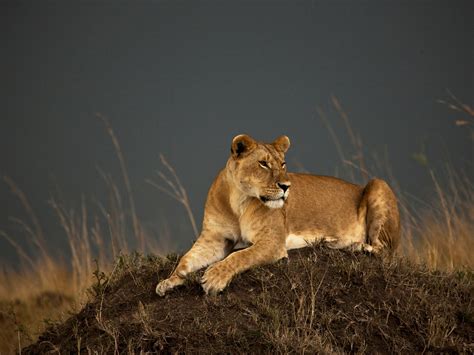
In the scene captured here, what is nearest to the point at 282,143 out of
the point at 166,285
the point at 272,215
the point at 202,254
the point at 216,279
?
the point at 272,215

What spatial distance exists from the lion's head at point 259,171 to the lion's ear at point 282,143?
22cm

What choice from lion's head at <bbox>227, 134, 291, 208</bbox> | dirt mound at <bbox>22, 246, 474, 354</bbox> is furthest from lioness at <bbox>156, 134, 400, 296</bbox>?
dirt mound at <bbox>22, 246, 474, 354</bbox>

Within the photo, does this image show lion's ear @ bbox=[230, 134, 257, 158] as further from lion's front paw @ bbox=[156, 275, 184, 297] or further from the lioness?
lion's front paw @ bbox=[156, 275, 184, 297]

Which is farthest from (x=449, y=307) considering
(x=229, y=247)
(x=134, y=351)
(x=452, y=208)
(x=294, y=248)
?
(x=452, y=208)

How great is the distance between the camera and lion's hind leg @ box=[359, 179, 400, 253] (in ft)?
26.4

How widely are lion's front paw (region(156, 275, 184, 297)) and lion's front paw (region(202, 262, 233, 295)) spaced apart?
41 cm

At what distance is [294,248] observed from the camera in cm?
743

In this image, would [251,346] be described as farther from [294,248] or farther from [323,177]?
[323,177]

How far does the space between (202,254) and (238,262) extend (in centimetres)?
80

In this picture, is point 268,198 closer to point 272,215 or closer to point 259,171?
point 259,171

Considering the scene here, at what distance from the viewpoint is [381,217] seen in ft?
26.5

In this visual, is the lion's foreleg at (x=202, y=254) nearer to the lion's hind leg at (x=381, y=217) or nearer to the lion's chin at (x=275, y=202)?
the lion's chin at (x=275, y=202)

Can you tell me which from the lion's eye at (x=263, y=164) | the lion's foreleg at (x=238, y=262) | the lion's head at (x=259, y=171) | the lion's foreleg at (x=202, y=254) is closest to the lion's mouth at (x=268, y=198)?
the lion's head at (x=259, y=171)

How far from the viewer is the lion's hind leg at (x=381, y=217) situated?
804cm
